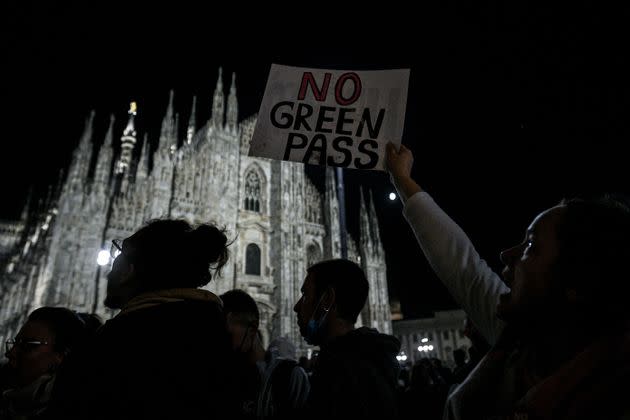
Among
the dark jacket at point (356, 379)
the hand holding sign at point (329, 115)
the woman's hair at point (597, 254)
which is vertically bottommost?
the dark jacket at point (356, 379)

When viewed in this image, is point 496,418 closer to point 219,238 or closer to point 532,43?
point 219,238

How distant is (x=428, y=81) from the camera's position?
552cm

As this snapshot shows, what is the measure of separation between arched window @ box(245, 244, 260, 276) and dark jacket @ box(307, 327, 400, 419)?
66.5ft

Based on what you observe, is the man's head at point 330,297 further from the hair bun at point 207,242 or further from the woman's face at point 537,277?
the woman's face at point 537,277

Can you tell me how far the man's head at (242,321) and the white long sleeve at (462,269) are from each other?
2010mm

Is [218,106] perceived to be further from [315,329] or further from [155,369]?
[155,369]

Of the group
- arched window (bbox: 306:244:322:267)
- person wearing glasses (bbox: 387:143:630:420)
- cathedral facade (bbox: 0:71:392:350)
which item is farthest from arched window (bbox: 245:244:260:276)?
person wearing glasses (bbox: 387:143:630:420)

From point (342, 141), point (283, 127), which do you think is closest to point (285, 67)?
point (283, 127)

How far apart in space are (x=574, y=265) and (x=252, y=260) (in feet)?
71.0

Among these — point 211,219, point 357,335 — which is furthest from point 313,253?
point 357,335

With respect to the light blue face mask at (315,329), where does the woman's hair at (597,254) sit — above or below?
above

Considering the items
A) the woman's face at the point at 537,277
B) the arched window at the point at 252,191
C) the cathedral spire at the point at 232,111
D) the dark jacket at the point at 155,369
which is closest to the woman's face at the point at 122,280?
the dark jacket at the point at 155,369

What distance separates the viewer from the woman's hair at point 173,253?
→ 1808 mm

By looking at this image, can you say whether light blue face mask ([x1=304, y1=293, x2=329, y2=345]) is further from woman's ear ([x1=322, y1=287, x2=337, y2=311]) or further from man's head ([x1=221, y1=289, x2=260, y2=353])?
man's head ([x1=221, y1=289, x2=260, y2=353])
